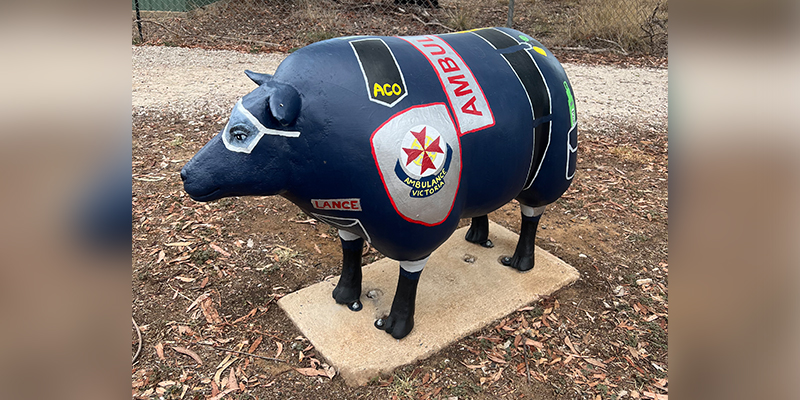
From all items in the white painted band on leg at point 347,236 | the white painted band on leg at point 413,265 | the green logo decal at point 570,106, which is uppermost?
the green logo decal at point 570,106

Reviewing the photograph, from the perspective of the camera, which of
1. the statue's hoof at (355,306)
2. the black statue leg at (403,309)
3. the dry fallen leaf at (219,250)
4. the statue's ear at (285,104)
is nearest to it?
the statue's ear at (285,104)

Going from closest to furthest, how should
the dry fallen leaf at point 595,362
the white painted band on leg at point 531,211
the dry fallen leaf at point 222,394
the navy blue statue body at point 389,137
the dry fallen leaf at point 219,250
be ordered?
the navy blue statue body at point 389,137
the dry fallen leaf at point 222,394
the dry fallen leaf at point 595,362
the white painted band on leg at point 531,211
the dry fallen leaf at point 219,250

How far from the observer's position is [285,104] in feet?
7.31

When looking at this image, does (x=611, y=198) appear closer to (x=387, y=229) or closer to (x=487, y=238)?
(x=487, y=238)

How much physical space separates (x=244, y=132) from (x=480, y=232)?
252 cm

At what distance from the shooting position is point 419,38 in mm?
2852

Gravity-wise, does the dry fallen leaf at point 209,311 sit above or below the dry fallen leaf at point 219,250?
above

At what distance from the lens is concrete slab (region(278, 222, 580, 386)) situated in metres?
3.09

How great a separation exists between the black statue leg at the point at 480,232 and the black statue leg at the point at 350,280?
1262mm

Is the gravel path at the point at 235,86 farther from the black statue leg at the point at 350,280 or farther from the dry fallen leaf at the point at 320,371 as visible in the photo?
the dry fallen leaf at the point at 320,371

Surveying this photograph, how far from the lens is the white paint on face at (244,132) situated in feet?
7.50

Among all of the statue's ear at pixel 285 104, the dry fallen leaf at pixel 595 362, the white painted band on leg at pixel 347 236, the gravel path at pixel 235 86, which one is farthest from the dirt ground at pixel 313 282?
the gravel path at pixel 235 86
